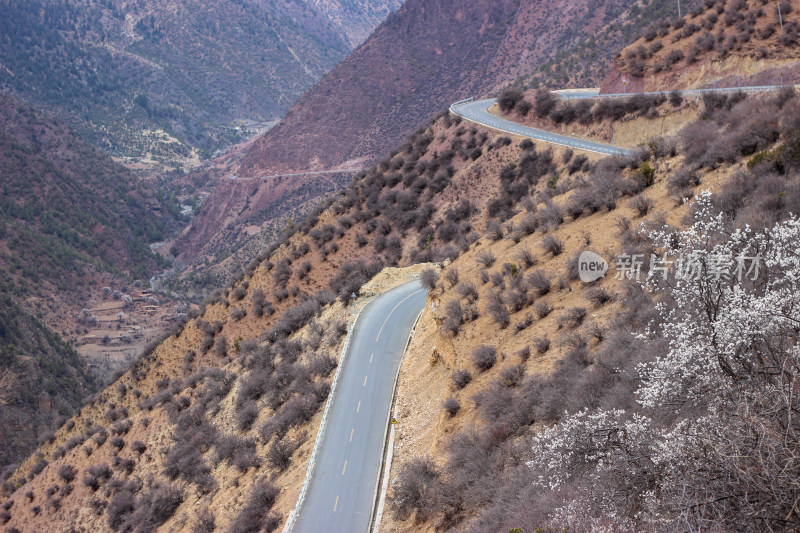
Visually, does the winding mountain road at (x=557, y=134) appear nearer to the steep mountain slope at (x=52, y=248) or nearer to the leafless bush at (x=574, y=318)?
→ the leafless bush at (x=574, y=318)

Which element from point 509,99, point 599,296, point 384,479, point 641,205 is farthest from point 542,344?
point 509,99

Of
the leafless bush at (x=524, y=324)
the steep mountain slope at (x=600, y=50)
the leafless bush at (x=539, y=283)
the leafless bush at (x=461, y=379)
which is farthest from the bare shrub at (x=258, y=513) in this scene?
the steep mountain slope at (x=600, y=50)

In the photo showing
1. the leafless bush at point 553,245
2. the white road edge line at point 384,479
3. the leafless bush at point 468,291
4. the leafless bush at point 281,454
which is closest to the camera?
the white road edge line at point 384,479

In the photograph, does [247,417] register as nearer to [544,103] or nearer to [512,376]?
[512,376]

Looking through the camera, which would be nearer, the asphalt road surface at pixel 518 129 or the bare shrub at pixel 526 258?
the bare shrub at pixel 526 258

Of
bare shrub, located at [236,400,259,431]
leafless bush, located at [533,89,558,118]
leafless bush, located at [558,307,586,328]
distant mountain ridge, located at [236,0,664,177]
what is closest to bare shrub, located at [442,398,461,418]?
leafless bush, located at [558,307,586,328]

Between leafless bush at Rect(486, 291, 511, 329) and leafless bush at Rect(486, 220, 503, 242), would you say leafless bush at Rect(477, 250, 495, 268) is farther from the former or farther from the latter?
leafless bush at Rect(486, 291, 511, 329)

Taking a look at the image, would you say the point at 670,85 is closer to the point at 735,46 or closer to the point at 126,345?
the point at 735,46
